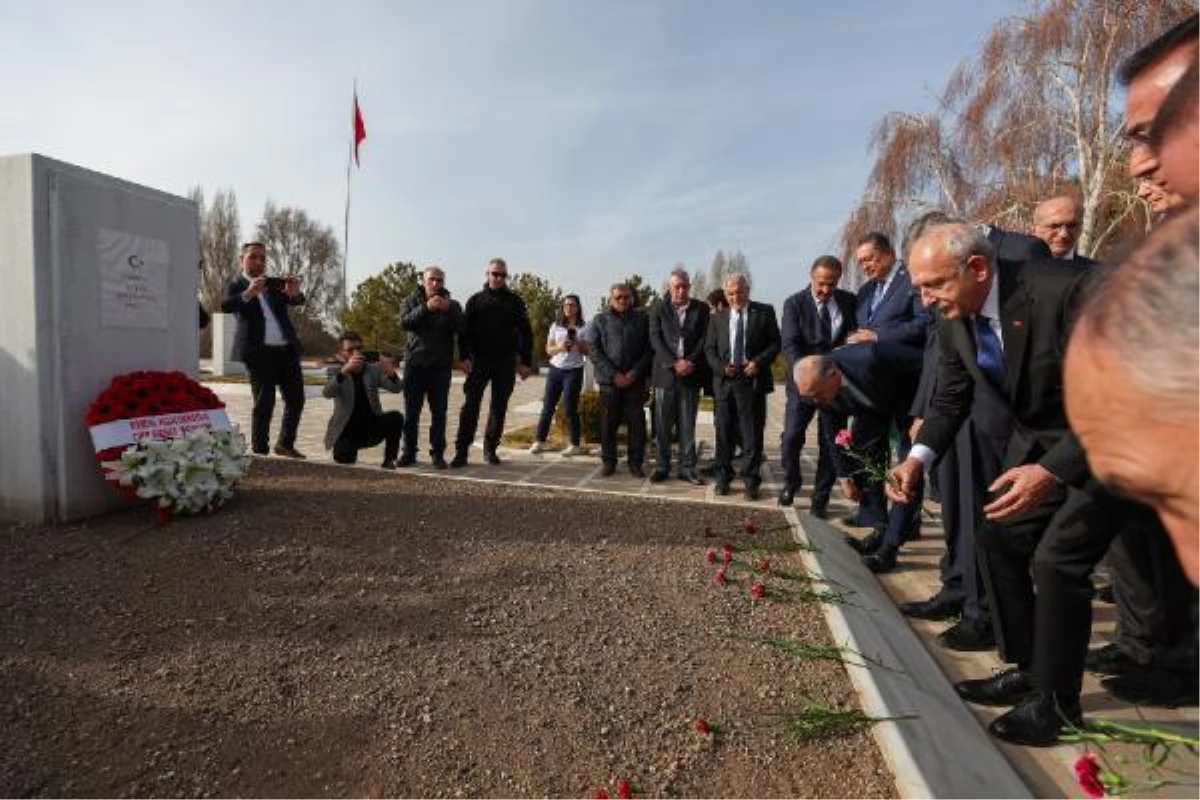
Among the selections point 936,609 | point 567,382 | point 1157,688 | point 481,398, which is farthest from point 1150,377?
point 567,382

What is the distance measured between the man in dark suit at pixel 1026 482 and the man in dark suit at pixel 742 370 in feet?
9.59

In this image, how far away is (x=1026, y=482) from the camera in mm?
2607

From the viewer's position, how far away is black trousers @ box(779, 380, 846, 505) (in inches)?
209

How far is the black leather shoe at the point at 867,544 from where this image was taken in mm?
4746

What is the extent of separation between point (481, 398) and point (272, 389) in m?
1.88

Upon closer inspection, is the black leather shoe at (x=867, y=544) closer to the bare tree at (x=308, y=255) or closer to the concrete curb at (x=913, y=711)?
the concrete curb at (x=913, y=711)

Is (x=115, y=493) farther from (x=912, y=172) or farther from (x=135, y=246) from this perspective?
(x=912, y=172)

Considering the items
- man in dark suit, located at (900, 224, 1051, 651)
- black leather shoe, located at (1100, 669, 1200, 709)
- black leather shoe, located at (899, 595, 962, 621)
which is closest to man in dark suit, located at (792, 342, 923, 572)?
man in dark suit, located at (900, 224, 1051, 651)

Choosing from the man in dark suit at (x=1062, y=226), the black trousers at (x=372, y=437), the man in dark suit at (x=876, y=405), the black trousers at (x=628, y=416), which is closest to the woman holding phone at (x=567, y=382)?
the black trousers at (x=628, y=416)

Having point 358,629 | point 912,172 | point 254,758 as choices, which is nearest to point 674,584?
point 358,629

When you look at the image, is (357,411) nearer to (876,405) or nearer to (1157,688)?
(876,405)

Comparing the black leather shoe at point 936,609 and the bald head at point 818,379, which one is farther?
the bald head at point 818,379

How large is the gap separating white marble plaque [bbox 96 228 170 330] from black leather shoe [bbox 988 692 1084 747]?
189 inches

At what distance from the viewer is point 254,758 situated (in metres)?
2.00
